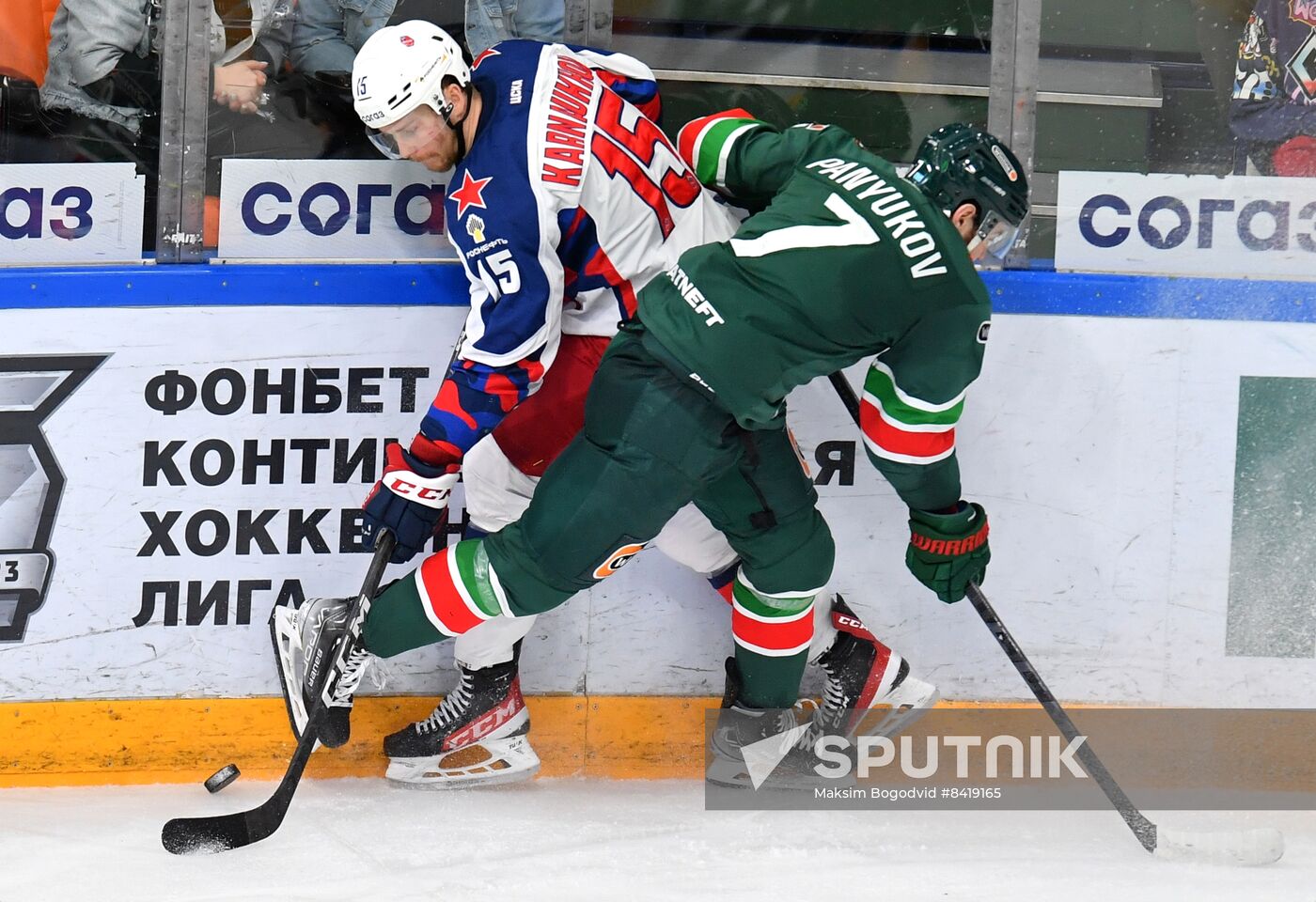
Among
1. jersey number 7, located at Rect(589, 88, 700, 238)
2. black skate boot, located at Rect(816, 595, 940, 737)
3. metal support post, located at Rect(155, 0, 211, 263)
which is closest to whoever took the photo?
jersey number 7, located at Rect(589, 88, 700, 238)

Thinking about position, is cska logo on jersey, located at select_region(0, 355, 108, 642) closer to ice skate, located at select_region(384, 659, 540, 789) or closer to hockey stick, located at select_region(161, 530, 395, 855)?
hockey stick, located at select_region(161, 530, 395, 855)

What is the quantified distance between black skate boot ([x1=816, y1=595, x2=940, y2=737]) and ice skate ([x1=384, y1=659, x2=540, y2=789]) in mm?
663

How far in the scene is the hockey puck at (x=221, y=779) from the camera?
2.74 metres

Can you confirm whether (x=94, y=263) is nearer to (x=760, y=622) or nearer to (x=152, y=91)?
(x=152, y=91)

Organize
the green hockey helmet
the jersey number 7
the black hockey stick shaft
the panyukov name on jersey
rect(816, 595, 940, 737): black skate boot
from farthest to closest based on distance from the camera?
rect(816, 595, 940, 737): black skate boot < the black hockey stick shaft < the jersey number 7 < the green hockey helmet < the panyukov name on jersey

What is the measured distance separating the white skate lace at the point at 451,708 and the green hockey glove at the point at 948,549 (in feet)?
3.18

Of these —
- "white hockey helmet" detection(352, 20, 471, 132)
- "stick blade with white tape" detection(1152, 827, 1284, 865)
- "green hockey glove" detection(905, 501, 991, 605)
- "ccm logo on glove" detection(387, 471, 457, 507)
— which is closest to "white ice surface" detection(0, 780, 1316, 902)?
"stick blade with white tape" detection(1152, 827, 1284, 865)

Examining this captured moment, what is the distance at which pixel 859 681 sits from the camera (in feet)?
9.25

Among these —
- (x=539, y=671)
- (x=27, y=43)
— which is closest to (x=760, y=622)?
(x=539, y=671)

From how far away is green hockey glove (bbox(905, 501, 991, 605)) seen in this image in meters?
2.51

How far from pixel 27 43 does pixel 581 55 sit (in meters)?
1.13

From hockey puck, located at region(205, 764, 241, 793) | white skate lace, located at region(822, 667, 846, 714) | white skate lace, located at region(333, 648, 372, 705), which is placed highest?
white skate lace, located at region(333, 648, 372, 705)

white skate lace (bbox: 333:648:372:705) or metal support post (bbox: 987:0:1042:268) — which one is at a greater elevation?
metal support post (bbox: 987:0:1042:268)

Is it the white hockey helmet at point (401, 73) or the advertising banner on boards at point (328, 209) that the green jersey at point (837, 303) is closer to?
the white hockey helmet at point (401, 73)
